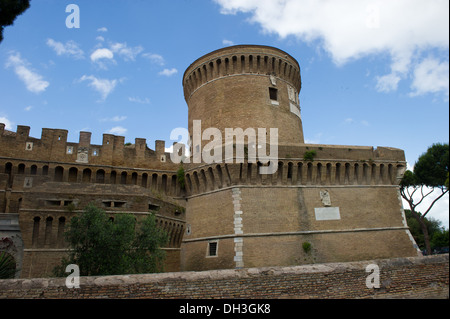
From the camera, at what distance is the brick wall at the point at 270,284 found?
21.3 ft

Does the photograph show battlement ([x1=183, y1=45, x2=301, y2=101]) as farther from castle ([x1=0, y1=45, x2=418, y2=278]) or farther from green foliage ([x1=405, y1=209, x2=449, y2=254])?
green foliage ([x1=405, y1=209, x2=449, y2=254])

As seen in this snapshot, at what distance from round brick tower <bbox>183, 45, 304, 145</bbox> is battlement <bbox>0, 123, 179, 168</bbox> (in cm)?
311

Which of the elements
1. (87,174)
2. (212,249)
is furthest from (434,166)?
(87,174)

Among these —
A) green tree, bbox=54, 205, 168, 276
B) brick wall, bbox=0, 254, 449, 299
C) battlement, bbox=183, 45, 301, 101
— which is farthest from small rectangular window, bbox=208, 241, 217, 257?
battlement, bbox=183, 45, 301, 101

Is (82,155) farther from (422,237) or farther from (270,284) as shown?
(422,237)

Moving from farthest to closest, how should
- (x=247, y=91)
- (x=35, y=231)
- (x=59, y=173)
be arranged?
(x=247, y=91) → (x=59, y=173) → (x=35, y=231)

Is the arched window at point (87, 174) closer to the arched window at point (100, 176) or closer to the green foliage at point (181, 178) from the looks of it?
the arched window at point (100, 176)

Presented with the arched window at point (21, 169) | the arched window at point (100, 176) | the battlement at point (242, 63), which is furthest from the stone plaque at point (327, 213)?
the arched window at point (21, 169)

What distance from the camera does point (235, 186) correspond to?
16.3 m

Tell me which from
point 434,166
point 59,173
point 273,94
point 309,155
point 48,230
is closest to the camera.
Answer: point 48,230

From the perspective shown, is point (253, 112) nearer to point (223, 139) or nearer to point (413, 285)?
point (223, 139)

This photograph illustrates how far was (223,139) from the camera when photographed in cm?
1823

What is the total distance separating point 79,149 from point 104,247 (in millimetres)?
9321
